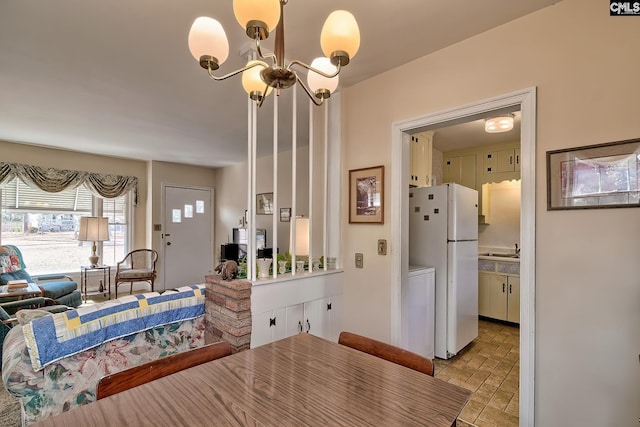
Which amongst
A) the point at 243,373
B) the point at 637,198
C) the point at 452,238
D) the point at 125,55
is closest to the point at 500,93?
the point at 637,198

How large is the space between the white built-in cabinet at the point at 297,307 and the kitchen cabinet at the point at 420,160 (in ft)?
4.43

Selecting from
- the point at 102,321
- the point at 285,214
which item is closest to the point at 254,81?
the point at 102,321

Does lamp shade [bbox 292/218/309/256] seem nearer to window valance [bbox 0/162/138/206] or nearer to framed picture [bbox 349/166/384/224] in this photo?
framed picture [bbox 349/166/384/224]

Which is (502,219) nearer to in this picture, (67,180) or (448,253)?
(448,253)

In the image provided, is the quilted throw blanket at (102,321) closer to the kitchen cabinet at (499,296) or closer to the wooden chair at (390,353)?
the wooden chair at (390,353)

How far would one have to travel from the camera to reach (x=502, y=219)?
14.1 ft

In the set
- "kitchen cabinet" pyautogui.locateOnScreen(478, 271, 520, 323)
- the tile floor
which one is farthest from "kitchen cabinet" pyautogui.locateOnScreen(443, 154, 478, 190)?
the tile floor

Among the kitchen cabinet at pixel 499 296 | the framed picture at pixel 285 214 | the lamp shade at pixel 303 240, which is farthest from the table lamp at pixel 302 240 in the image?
the kitchen cabinet at pixel 499 296

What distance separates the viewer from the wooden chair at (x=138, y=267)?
4.94 meters

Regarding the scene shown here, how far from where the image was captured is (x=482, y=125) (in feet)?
11.3

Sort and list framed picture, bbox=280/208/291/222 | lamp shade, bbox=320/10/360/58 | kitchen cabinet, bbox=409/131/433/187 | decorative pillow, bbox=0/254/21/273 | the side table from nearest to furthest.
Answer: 1. lamp shade, bbox=320/10/360/58
2. kitchen cabinet, bbox=409/131/433/187
3. decorative pillow, bbox=0/254/21/273
4. the side table
5. framed picture, bbox=280/208/291/222

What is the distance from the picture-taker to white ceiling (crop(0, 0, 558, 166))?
164 centimetres

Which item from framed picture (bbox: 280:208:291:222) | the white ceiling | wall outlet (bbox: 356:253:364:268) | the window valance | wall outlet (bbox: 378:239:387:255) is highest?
the white ceiling

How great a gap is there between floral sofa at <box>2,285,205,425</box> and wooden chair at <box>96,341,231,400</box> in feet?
2.20
